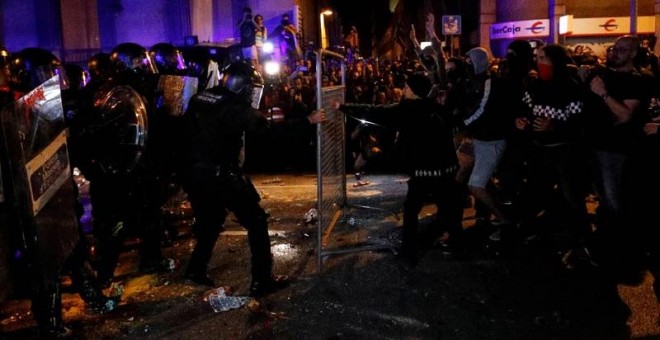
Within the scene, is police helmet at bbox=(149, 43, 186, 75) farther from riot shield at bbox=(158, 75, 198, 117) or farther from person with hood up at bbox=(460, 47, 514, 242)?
person with hood up at bbox=(460, 47, 514, 242)

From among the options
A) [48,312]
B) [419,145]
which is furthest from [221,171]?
[419,145]

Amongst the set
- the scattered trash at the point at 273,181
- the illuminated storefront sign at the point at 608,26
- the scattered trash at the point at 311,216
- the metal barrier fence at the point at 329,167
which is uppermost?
the illuminated storefront sign at the point at 608,26

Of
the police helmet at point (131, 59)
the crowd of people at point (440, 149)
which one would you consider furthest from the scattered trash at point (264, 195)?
the police helmet at point (131, 59)

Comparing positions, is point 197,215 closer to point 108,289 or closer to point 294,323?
point 108,289

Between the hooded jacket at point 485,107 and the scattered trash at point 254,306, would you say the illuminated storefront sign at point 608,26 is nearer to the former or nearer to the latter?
the hooded jacket at point 485,107

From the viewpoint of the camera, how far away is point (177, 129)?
5.57 meters

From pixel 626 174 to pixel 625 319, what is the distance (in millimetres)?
1694

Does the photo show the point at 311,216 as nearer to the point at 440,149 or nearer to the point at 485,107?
the point at 440,149

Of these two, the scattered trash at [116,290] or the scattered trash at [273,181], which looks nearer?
the scattered trash at [116,290]

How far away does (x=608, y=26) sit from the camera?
27.9 meters

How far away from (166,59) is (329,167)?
3.02 m

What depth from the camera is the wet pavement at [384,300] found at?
4.27 m

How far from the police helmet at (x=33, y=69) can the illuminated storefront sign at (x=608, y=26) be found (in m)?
25.4

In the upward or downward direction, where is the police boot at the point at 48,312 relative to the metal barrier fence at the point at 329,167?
downward
